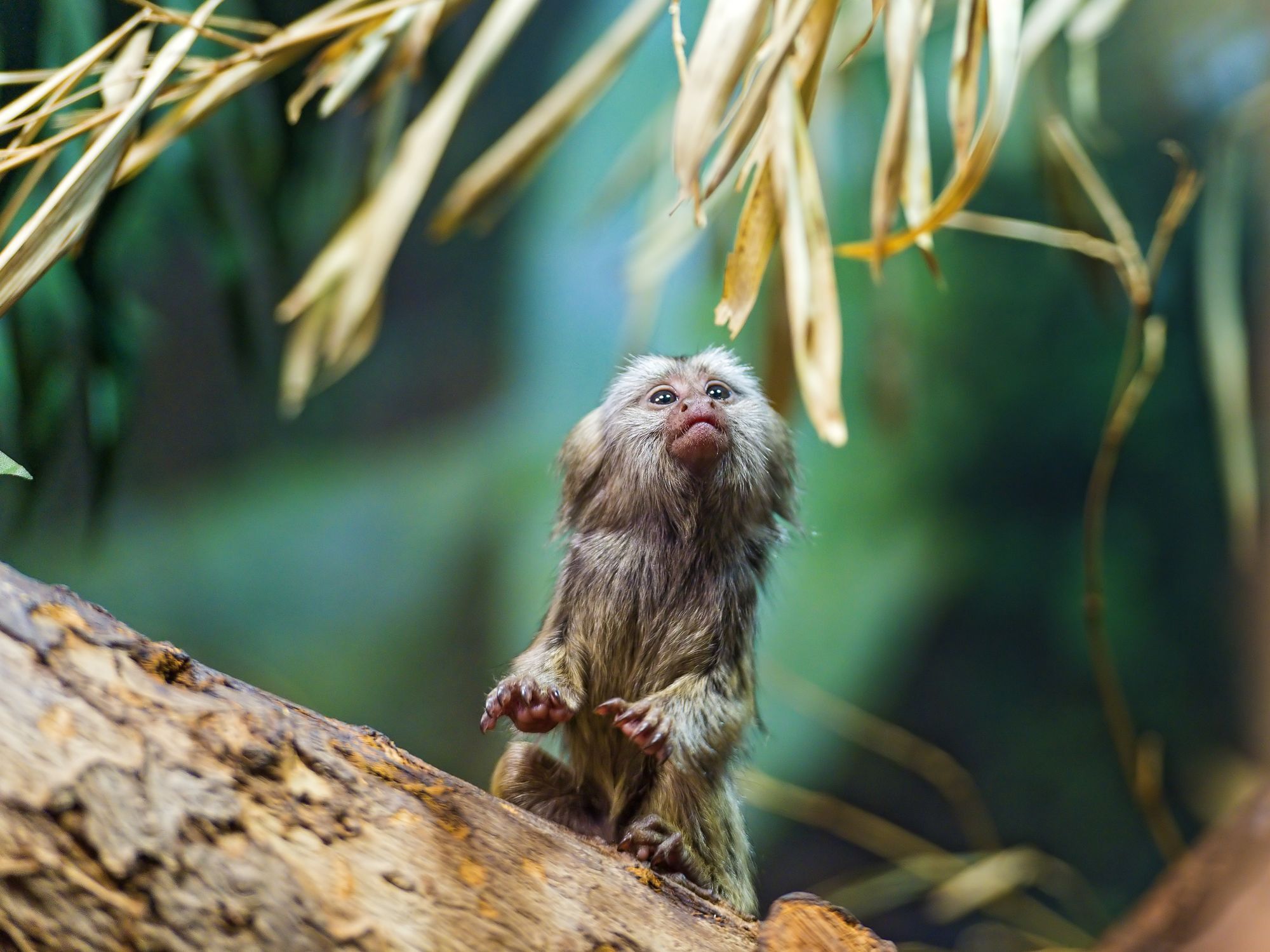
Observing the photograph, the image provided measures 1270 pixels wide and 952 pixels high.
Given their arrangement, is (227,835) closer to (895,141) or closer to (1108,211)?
(895,141)

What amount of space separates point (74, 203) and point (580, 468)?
4.02 feet

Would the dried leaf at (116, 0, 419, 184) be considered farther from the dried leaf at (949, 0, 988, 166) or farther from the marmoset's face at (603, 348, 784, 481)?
the dried leaf at (949, 0, 988, 166)

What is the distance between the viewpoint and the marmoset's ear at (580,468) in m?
2.48

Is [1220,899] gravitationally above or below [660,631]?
above

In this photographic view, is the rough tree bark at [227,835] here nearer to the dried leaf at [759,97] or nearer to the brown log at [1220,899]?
the brown log at [1220,899]

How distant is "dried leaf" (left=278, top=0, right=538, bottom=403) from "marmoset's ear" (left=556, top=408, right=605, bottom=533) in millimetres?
704

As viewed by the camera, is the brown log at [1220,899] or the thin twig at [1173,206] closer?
the brown log at [1220,899]

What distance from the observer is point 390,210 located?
2.71 metres


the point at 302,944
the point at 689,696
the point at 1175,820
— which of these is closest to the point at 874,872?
the point at 1175,820

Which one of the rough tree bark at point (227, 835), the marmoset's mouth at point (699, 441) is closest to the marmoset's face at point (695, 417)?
the marmoset's mouth at point (699, 441)

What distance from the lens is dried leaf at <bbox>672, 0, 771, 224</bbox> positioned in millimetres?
1811

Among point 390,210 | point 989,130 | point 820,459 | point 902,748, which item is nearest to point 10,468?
point 390,210

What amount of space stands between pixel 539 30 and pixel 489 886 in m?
2.90

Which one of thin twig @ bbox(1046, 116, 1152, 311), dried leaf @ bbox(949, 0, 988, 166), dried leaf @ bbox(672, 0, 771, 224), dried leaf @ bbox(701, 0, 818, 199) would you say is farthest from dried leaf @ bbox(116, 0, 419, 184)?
thin twig @ bbox(1046, 116, 1152, 311)
